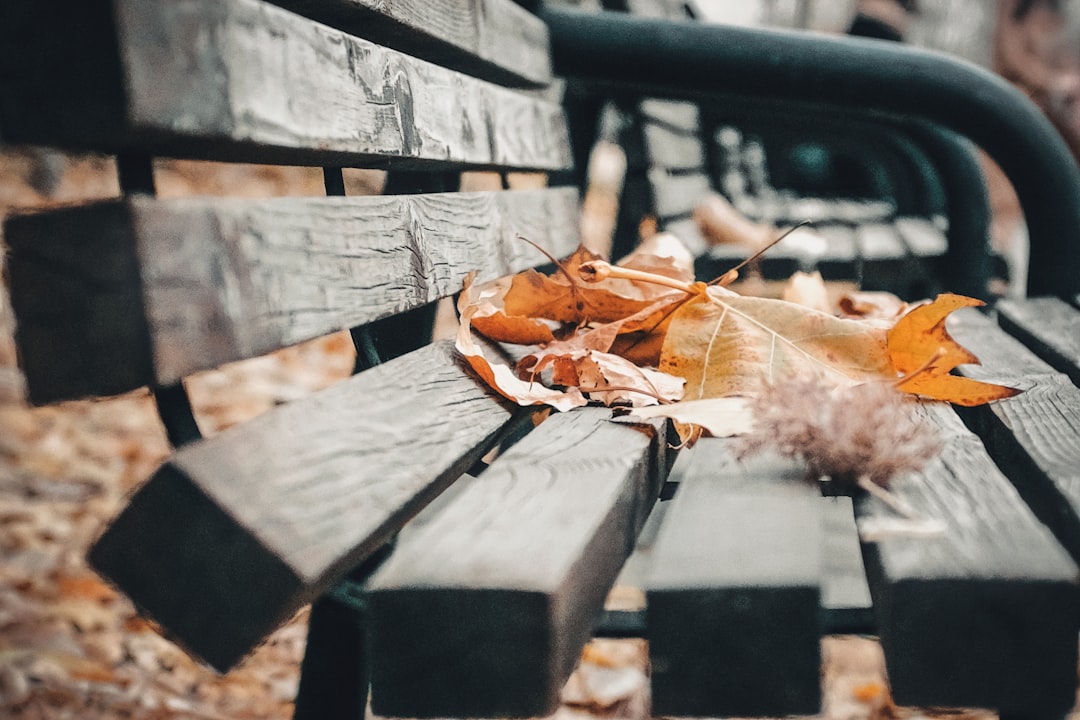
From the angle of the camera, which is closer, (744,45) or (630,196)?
(744,45)

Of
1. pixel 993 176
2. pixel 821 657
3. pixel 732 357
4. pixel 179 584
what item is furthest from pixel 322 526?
pixel 993 176

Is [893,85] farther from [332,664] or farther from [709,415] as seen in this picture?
[332,664]

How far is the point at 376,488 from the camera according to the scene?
0.61 meters

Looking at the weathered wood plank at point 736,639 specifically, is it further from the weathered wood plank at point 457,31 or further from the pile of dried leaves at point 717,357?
the weathered wood plank at point 457,31

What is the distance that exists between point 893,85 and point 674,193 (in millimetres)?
938

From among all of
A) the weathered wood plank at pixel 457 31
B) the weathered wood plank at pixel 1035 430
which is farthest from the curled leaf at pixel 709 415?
the weathered wood plank at pixel 457 31

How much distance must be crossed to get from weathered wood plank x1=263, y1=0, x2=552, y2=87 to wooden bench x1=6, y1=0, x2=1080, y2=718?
115 millimetres

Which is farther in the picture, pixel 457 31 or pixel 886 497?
pixel 457 31

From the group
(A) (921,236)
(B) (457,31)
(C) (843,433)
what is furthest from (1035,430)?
(A) (921,236)

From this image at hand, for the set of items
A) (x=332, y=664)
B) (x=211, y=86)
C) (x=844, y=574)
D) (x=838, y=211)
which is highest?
(x=211, y=86)

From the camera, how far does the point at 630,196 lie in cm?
232

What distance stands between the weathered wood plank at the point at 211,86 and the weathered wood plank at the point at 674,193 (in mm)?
1309

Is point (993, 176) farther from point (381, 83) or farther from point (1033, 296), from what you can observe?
point (381, 83)

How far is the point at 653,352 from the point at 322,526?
554mm
